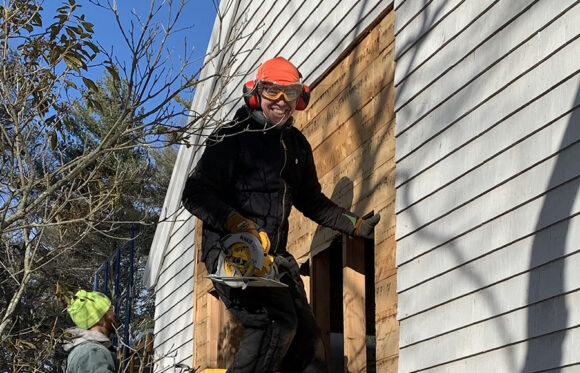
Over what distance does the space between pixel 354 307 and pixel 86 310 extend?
1.58 m

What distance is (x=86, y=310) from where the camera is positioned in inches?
187

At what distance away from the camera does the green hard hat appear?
4.73 meters

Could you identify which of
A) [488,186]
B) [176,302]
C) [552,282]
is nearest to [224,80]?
[176,302]

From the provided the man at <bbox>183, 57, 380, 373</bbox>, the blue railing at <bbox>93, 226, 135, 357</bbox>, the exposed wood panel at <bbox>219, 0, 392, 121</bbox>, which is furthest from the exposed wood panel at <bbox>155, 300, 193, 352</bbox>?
the man at <bbox>183, 57, 380, 373</bbox>

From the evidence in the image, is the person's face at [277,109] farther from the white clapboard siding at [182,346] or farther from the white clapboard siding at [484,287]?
the white clapboard siding at [182,346]

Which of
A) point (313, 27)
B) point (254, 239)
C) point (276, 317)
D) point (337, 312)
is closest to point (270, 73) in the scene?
point (254, 239)

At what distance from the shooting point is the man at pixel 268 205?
4246 mm

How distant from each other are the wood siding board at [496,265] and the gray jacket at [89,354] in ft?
→ 5.13

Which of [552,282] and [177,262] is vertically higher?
[177,262]

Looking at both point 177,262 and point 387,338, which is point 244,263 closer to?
point 387,338

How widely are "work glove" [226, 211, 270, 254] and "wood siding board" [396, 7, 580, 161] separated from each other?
109 cm

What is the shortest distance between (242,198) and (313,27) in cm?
236

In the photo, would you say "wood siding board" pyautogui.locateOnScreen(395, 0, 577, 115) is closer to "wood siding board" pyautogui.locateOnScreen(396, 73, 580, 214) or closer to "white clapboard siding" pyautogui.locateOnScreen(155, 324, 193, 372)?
"wood siding board" pyautogui.locateOnScreen(396, 73, 580, 214)

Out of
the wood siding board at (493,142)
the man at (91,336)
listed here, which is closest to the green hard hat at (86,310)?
the man at (91,336)
